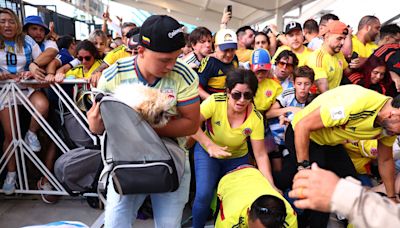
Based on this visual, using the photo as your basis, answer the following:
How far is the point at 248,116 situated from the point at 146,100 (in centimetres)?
150

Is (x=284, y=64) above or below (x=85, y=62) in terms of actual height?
above

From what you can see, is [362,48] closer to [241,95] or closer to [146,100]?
[241,95]

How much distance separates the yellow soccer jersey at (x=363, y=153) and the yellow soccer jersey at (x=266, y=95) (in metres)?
0.88

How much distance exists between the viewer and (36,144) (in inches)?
133

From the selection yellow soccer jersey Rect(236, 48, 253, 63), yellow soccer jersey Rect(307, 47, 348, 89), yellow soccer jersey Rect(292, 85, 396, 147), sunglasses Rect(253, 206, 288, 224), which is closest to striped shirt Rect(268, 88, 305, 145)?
yellow soccer jersey Rect(307, 47, 348, 89)

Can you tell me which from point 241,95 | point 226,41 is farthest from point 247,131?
point 226,41

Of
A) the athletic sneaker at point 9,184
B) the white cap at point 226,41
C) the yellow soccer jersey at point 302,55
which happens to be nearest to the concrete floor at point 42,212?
the athletic sneaker at point 9,184

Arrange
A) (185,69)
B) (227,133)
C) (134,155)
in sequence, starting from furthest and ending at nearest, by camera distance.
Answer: (227,133) < (185,69) < (134,155)

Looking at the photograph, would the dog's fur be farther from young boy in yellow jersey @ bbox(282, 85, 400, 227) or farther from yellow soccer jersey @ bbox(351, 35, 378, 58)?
yellow soccer jersey @ bbox(351, 35, 378, 58)

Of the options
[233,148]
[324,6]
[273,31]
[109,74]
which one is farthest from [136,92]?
[324,6]

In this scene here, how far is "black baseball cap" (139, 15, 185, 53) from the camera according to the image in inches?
61.5

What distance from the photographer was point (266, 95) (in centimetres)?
356

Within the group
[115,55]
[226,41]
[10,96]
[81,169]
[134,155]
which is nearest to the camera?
[134,155]

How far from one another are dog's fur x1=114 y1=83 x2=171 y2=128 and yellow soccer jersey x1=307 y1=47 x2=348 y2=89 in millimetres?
2623
